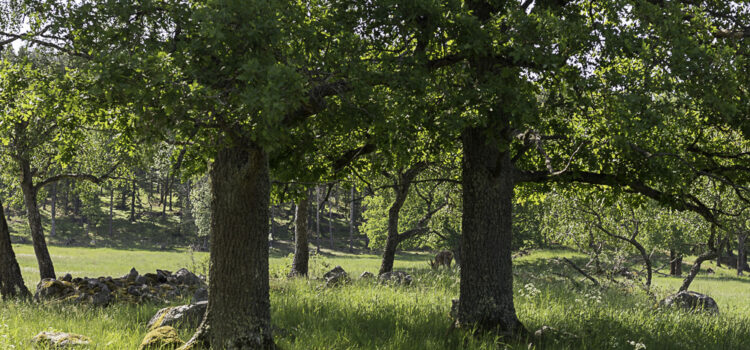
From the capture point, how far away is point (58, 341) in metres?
7.31

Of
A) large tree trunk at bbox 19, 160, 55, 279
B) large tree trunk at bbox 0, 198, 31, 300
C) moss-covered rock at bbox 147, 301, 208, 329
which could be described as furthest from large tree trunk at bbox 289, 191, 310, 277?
moss-covered rock at bbox 147, 301, 208, 329

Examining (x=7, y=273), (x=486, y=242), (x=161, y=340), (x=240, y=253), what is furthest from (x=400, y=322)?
(x=7, y=273)

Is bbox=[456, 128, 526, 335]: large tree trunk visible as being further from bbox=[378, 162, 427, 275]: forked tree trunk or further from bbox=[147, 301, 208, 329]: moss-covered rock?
bbox=[378, 162, 427, 275]: forked tree trunk

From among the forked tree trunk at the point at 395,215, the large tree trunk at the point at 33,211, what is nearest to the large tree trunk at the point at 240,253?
the forked tree trunk at the point at 395,215

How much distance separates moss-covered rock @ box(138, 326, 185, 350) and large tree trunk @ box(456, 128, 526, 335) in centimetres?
462

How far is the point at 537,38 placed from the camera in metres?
7.44

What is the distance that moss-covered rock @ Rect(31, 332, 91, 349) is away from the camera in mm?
7153

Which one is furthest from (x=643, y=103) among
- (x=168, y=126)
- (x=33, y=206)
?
(x=33, y=206)

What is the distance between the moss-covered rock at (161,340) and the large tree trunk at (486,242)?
4.62 m

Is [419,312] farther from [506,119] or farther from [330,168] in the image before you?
[506,119]

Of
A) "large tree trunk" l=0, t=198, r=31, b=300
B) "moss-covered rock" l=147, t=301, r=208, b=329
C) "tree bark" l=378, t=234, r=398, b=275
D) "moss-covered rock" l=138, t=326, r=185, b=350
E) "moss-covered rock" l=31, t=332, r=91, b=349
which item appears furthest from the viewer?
"tree bark" l=378, t=234, r=398, b=275

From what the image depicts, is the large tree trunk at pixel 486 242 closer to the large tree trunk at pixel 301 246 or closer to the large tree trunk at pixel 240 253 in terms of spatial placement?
the large tree trunk at pixel 240 253

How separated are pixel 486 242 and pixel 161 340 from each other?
5446 mm

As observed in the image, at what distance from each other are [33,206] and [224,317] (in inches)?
494
